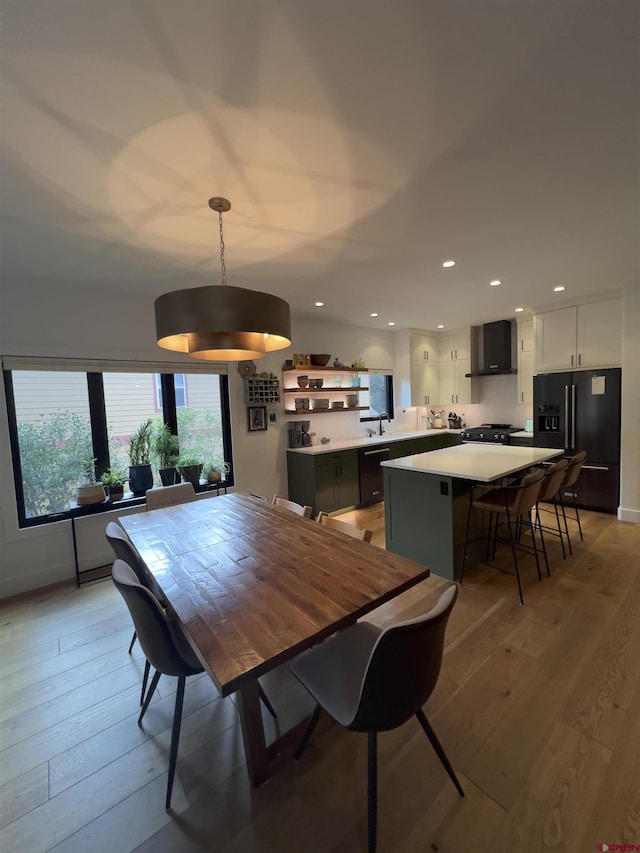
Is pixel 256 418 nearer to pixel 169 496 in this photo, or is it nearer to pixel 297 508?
pixel 169 496

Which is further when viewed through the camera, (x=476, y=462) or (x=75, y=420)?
(x=75, y=420)

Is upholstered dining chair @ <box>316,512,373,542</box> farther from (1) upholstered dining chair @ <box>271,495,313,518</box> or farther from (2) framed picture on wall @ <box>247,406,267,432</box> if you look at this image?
(2) framed picture on wall @ <box>247,406,267,432</box>

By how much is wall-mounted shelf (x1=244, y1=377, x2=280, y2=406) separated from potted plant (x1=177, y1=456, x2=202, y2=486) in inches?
37.3

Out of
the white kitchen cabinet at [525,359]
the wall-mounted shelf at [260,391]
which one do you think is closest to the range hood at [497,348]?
the white kitchen cabinet at [525,359]

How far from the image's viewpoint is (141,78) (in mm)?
1159

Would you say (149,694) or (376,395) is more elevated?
(376,395)

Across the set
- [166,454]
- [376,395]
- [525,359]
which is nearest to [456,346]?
[525,359]

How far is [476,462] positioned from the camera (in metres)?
2.95

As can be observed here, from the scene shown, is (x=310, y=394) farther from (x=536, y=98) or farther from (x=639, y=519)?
(x=639, y=519)

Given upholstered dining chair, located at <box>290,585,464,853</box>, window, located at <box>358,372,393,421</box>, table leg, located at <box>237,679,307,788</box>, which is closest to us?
upholstered dining chair, located at <box>290,585,464,853</box>

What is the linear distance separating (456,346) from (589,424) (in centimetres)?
240

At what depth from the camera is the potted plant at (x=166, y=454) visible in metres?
3.56

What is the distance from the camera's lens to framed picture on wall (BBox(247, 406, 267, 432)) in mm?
4223

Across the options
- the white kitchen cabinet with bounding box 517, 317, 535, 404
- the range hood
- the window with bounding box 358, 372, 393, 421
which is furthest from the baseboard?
the window with bounding box 358, 372, 393, 421
